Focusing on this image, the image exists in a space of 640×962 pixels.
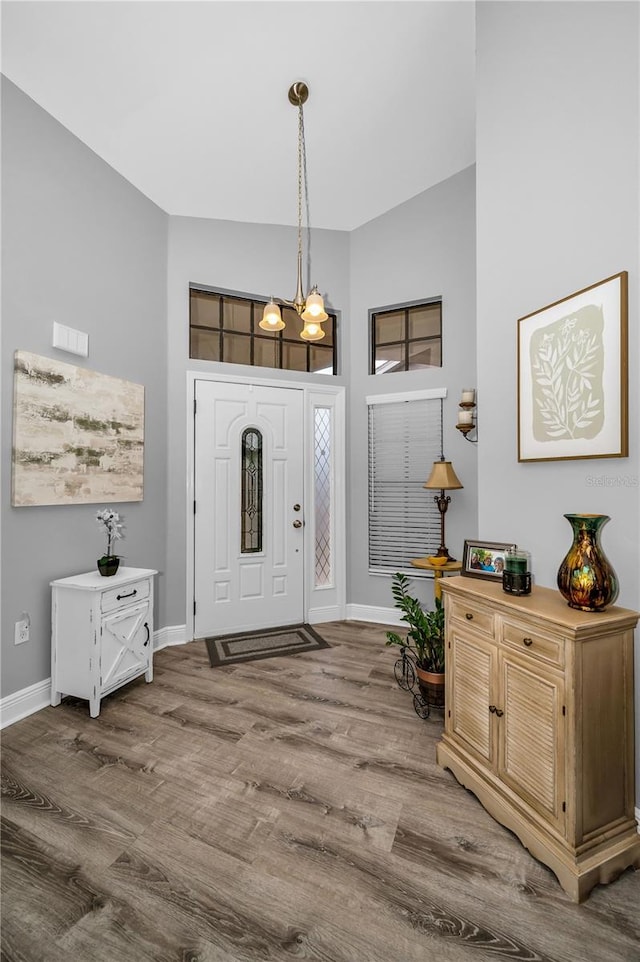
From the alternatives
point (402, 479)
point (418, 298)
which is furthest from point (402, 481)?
point (418, 298)

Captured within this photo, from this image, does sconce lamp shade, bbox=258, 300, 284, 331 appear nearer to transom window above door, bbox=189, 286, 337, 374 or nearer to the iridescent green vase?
transom window above door, bbox=189, 286, 337, 374

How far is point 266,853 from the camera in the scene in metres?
1.51

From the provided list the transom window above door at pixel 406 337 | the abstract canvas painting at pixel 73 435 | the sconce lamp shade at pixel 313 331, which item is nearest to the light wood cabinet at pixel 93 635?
the abstract canvas painting at pixel 73 435

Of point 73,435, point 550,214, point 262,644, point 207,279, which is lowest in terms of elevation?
point 262,644

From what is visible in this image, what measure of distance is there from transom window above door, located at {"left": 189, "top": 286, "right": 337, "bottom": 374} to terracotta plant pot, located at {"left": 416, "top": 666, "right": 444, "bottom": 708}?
9.25ft

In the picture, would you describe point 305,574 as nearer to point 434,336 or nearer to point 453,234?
point 434,336

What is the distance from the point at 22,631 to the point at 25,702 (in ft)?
1.34

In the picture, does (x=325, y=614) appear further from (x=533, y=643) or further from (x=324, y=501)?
(x=533, y=643)

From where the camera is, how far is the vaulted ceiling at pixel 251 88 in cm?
216

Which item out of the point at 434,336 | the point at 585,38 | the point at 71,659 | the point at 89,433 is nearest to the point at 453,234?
the point at 434,336

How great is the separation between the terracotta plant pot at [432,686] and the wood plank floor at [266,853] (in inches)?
5.1

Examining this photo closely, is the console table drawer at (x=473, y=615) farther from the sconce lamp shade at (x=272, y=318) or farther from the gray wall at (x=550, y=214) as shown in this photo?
the sconce lamp shade at (x=272, y=318)

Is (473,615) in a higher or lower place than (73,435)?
lower

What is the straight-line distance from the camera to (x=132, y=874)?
1.43m
